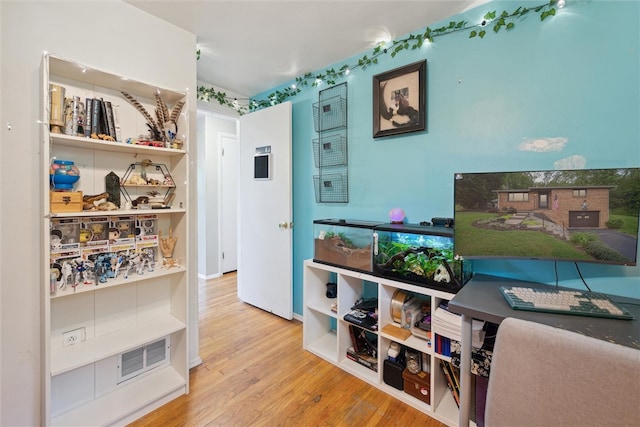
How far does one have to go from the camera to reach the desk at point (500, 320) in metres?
0.99

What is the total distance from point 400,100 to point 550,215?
1.19 m

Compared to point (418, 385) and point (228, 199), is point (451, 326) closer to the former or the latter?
point (418, 385)

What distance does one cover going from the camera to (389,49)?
210cm

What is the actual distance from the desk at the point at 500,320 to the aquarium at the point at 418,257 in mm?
139

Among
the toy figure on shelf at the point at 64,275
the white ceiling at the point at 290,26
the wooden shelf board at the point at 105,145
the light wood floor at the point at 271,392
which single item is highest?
the white ceiling at the point at 290,26

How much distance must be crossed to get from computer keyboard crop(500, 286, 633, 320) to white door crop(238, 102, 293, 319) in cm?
187

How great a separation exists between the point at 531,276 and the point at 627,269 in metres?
0.37

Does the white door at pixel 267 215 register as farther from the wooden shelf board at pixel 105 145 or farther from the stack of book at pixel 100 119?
the stack of book at pixel 100 119

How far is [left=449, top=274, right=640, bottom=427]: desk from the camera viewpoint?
0.99 meters

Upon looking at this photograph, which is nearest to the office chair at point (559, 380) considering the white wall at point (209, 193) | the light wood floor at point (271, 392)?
A: the light wood floor at point (271, 392)

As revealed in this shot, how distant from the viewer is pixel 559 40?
1.46 meters

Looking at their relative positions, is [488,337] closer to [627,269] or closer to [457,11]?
[627,269]

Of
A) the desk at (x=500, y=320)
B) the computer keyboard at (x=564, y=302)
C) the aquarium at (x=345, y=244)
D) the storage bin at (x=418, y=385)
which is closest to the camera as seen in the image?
the desk at (x=500, y=320)

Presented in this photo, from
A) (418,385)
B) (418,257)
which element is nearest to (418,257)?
(418,257)
